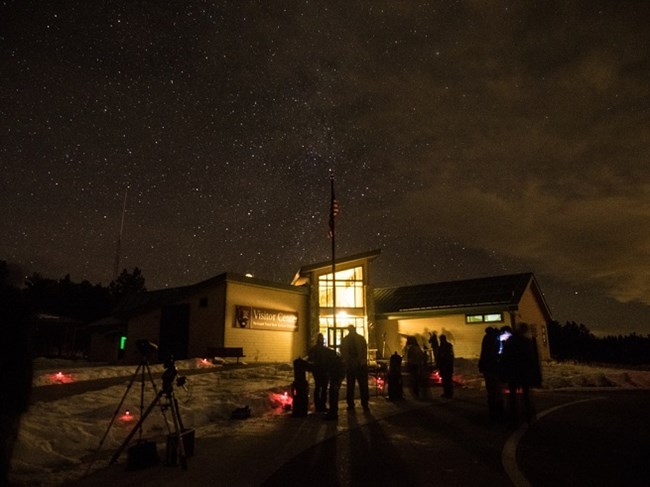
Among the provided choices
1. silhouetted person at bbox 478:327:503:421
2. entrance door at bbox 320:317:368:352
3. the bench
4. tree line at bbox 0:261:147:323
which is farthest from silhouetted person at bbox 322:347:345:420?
tree line at bbox 0:261:147:323

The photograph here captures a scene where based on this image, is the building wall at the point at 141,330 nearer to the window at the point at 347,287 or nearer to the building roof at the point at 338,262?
the building roof at the point at 338,262

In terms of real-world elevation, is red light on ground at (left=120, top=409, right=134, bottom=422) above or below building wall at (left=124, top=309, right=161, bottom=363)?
below

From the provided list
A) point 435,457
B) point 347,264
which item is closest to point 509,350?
point 435,457

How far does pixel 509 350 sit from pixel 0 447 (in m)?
8.40

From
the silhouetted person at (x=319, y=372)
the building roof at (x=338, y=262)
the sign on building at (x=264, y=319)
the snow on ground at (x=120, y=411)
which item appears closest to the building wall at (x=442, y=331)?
the building roof at (x=338, y=262)

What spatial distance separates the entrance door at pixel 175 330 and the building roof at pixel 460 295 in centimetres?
1172

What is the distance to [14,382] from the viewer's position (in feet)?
11.9

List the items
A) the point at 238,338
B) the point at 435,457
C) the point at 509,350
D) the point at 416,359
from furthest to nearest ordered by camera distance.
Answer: the point at 238,338
the point at 416,359
the point at 509,350
the point at 435,457

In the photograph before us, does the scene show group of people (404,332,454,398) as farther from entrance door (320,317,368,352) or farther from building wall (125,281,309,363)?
entrance door (320,317,368,352)

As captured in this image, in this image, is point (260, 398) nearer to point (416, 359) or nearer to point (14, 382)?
point (416, 359)

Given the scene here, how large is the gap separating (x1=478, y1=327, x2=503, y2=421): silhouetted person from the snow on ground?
4399mm

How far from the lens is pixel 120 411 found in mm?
8797

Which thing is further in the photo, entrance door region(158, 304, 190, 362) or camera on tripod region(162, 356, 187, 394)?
entrance door region(158, 304, 190, 362)

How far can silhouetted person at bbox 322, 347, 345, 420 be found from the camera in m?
9.31
